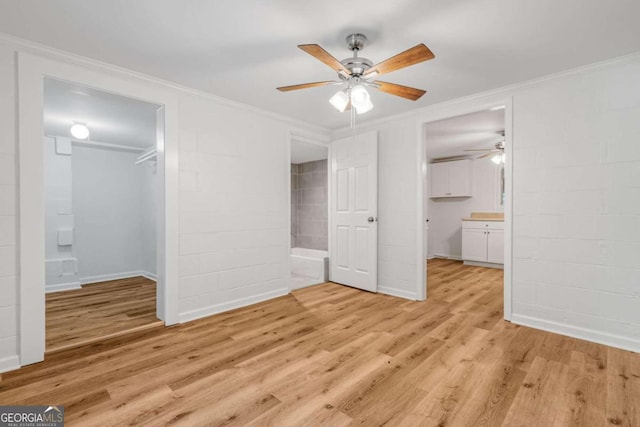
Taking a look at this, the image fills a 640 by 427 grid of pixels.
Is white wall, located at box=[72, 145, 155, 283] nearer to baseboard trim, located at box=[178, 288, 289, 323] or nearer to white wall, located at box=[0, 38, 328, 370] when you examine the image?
white wall, located at box=[0, 38, 328, 370]

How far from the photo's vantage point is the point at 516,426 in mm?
1593

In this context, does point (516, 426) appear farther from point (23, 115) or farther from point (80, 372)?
point (23, 115)

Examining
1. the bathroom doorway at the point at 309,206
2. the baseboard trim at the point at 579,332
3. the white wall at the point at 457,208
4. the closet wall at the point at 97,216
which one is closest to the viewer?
the baseboard trim at the point at 579,332

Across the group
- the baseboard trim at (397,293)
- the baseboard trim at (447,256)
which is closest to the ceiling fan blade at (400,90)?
the baseboard trim at (397,293)

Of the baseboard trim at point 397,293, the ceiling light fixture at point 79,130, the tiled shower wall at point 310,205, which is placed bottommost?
the baseboard trim at point 397,293

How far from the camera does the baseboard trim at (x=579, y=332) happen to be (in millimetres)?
2479

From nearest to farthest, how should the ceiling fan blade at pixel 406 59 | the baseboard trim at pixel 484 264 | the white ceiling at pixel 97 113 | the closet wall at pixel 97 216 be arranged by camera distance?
Result: the ceiling fan blade at pixel 406 59, the white ceiling at pixel 97 113, the closet wall at pixel 97 216, the baseboard trim at pixel 484 264

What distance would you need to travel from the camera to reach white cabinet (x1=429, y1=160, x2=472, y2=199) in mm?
6742

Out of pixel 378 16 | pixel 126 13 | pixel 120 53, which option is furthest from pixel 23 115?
pixel 378 16

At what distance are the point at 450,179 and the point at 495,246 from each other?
180cm

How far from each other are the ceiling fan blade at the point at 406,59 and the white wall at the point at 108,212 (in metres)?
4.49

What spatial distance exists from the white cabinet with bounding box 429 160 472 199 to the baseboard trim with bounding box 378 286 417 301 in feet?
12.3

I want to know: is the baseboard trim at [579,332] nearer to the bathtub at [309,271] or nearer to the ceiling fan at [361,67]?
the ceiling fan at [361,67]

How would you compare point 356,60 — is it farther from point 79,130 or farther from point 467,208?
point 467,208
